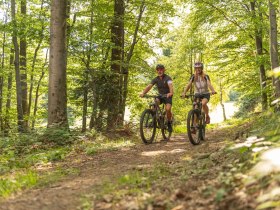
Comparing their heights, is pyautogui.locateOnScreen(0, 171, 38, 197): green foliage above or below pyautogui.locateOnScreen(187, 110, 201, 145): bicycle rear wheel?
below

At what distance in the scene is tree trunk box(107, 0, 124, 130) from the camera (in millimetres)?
12434

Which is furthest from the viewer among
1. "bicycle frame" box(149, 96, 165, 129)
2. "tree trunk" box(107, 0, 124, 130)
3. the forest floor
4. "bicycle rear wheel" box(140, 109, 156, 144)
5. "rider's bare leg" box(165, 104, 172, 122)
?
"tree trunk" box(107, 0, 124, 130)

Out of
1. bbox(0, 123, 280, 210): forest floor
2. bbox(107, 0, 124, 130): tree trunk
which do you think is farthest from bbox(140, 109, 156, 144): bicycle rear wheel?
bbox(107, 0, 124, 130): tree trunk

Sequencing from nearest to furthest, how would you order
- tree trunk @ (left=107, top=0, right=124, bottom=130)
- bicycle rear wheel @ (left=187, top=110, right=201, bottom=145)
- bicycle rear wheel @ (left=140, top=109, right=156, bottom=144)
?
bicycle rear wheel @ (left=187, top=110, right=201, bottom=145), bicycle rear wheel @ (left=140, top=109, right=156, bottom=144), tree trunk @ (left=107, top=0, right=124, bottom=130)

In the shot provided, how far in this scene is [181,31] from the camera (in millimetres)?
32219

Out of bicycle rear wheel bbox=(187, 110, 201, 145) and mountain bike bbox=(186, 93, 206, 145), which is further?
mountain bike bbox=(186, 93, 206, 145)

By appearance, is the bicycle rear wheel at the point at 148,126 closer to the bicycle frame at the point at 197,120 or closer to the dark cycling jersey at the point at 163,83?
the dark cycling jersey at the point at 163,83

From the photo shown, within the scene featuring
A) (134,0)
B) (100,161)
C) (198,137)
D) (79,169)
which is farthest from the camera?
(134,0)

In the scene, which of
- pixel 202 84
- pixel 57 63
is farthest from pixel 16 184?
pixel 202 84

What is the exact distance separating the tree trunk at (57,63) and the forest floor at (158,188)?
11.6 ft

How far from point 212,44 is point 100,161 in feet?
47.9

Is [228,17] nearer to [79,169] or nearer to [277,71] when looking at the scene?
[79,169]

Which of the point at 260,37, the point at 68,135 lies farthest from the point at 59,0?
the point at 260,37

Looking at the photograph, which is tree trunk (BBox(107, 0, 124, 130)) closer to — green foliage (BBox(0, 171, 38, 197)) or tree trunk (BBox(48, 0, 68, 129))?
tree trunk (BBox(48, 0, 68, 129))
